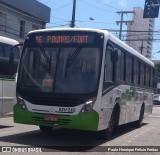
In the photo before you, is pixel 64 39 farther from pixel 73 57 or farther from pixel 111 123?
pixel 111 123

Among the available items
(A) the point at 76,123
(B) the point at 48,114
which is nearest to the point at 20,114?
(B) the point at 48,114

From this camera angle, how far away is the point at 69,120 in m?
11.2

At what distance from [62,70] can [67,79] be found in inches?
12.0

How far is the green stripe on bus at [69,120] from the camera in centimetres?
1108

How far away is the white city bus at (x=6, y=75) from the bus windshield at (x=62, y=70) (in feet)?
16.8

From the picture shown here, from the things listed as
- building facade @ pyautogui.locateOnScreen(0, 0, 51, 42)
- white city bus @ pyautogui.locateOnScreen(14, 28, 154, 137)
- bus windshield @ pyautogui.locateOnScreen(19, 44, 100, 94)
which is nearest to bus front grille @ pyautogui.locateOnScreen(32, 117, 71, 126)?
white city bus @ pyautogui.locateOnScreen(14, 28, 154, 137)

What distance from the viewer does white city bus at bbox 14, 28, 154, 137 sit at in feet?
36.7

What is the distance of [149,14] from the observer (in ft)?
70.2

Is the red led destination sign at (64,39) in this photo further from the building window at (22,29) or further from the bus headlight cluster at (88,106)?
the building window at (22,29)

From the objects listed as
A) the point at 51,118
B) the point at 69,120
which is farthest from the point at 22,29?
the point at 69,120

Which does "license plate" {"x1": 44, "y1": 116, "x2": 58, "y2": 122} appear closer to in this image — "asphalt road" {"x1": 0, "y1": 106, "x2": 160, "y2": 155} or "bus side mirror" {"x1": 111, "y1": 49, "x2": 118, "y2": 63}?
"asphalt road" {"x1": 0, "y1": 106, "x2": 160, "y2": 155}

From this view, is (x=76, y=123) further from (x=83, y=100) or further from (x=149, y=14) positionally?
(x=149, y=14)

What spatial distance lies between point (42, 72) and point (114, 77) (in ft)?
7.31

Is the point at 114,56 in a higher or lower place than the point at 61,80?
higher
